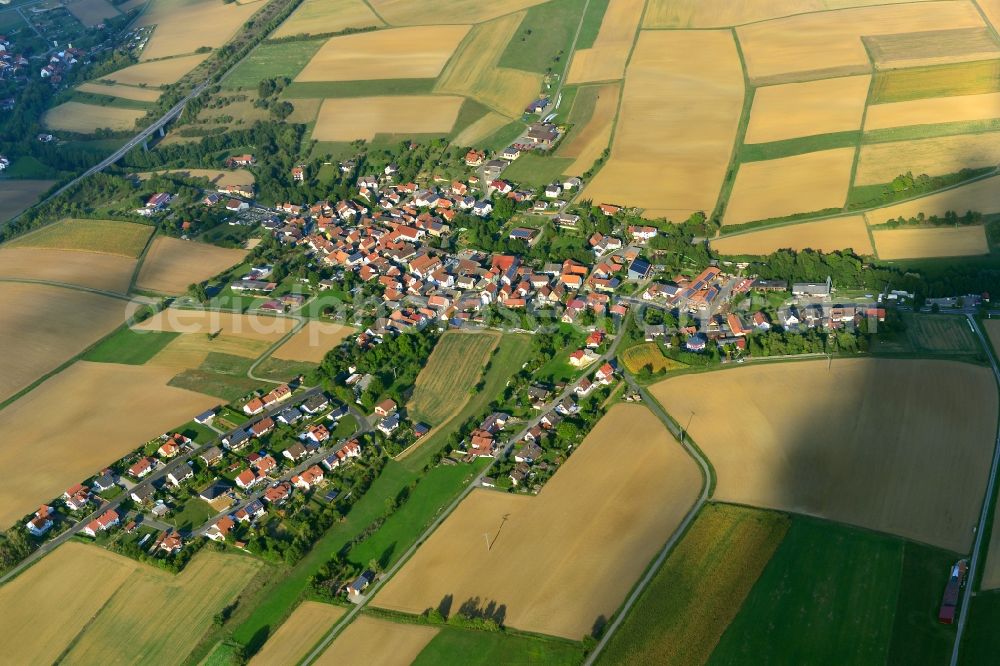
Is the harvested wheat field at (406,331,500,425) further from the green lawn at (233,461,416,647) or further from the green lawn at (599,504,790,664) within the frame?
the green lawn at (599,504,790,664)

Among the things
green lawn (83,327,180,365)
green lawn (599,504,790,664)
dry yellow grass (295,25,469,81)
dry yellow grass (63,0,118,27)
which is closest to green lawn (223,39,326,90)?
dry yellow grass (295,25,469,81)

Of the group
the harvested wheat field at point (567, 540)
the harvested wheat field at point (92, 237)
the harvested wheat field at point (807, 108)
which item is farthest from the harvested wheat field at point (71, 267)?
the harvested wheat field at point (807, 108)

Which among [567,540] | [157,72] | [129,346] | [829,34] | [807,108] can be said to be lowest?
[567,540]

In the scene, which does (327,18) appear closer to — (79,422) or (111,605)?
(79,422)

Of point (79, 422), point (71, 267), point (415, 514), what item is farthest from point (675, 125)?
point (79, 422)

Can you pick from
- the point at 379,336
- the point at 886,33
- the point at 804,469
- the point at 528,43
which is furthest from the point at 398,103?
the point at 804,469

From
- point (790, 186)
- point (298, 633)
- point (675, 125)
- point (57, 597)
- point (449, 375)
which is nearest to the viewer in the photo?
point (298, 633)

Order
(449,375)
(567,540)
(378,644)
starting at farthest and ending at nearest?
(449,375) < (567,540) < (378,644)

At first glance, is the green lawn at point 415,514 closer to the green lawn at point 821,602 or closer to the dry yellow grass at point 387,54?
the green lawn at point 821,602
